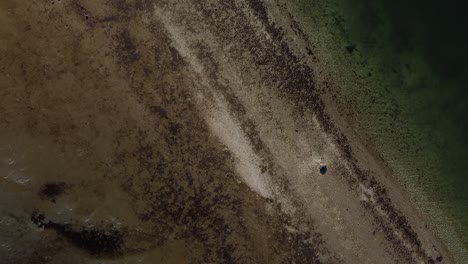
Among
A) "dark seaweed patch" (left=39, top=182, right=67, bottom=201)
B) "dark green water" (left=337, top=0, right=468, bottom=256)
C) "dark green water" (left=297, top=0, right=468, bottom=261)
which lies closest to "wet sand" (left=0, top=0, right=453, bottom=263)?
"dark seaweed patch" (left=39, top=182, right=67, bottom=201)

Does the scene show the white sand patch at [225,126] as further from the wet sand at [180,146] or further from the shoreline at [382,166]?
the shoreline at [382,166]

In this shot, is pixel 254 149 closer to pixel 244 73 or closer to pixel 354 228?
pixel 244 73

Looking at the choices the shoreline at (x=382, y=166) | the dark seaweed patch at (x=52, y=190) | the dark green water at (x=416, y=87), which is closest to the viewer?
the dark seaweed patch at (x=52, y=190)

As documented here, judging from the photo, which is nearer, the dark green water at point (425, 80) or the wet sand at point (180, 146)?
the wet sand at point (180, 146)

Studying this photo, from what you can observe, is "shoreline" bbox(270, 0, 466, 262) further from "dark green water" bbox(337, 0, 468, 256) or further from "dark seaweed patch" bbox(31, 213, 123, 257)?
"dark seaweed patch" bbox(31, 213, 123, 257)

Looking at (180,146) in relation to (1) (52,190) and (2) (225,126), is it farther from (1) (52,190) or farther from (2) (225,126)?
(1) (52,190)

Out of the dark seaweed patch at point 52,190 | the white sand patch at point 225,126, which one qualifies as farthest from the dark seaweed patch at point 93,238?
the white sand patch at point 225,126

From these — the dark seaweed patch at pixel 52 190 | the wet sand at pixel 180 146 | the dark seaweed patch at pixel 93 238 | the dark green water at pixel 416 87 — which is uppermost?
the dark green water at pixel 416 87
